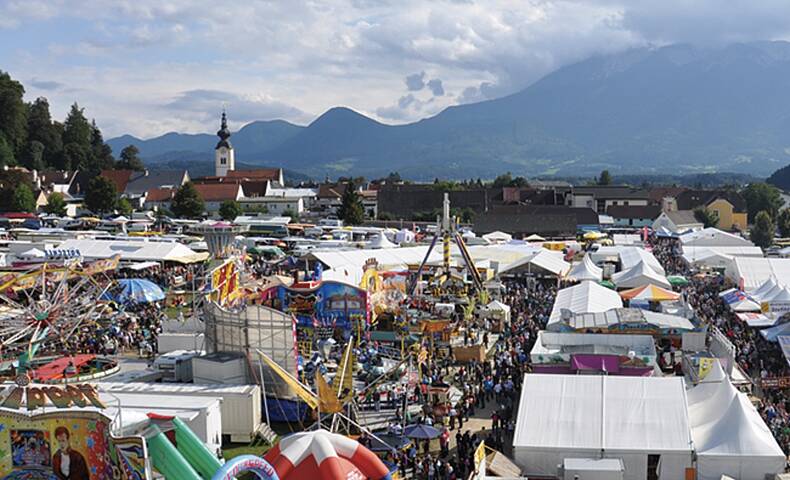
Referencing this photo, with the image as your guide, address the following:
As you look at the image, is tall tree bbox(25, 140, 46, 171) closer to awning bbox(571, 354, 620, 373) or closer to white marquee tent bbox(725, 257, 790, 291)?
white marquee tent bbox(725, 257, 790, 291)

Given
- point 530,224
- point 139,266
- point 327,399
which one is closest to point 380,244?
point 139,266

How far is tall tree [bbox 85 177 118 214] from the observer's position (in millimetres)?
66250

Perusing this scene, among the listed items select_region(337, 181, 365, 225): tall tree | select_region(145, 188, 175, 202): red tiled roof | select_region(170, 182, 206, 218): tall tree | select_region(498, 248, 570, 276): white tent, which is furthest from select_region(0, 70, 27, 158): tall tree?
select_region(498, 248, 570, 276): white tent

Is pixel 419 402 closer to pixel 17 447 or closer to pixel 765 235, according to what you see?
pixel 17 447

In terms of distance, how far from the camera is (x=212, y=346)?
56.1ft

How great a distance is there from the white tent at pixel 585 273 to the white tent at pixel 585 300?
444cm

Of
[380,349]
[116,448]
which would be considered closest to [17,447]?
[116,448]

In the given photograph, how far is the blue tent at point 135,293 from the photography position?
26911 millimetres

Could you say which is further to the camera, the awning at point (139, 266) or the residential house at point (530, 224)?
the residential house at point (530, 224)

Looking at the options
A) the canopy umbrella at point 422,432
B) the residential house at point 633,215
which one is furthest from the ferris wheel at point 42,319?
the residential house at point 633,215

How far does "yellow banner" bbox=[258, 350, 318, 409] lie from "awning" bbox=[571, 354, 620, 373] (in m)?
5.90

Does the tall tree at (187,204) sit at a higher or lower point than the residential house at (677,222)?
higher

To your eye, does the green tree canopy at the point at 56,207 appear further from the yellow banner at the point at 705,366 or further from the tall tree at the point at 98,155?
the yellow banner at the point at 705,366

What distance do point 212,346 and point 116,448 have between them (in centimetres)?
793
